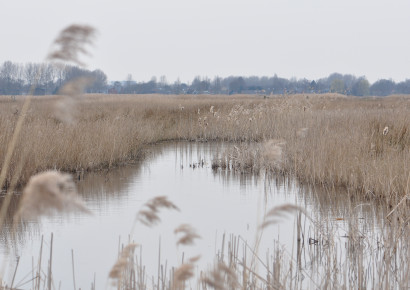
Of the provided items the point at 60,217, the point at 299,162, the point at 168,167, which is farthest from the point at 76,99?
the point at 168,167

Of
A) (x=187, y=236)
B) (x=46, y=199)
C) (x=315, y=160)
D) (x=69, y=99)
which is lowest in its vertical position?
(x=315, y=160)

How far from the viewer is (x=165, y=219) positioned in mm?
5672

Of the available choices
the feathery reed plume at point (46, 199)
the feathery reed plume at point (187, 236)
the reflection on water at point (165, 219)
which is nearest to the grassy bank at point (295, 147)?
the reflection on water at point (165, 219)

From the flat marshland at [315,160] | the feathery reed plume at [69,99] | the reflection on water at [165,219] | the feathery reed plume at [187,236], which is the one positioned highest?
the feathery reed plume at [69,99]

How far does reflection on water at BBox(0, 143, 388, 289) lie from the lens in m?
4.22

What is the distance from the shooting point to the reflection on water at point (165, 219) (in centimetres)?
422

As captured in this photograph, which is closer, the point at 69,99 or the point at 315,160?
the point at 69,99

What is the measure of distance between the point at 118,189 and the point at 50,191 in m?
6.09

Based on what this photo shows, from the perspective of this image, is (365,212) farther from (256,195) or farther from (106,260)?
→ (106,260)

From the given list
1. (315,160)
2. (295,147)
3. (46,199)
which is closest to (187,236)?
(46,199)

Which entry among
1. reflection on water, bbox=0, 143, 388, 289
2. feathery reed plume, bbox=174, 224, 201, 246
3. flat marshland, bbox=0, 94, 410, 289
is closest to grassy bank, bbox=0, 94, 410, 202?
flat marshland, bbox=0, 94, 410, 289

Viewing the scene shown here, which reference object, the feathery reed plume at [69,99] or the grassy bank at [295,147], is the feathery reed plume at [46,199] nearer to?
the feathery reed plume at [69,99]

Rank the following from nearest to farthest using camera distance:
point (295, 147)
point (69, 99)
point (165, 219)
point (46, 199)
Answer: point (46, 199)
point (69, 99)
point (165, 219)
point (295, 147)

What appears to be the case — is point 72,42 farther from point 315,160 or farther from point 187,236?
point 315,160
